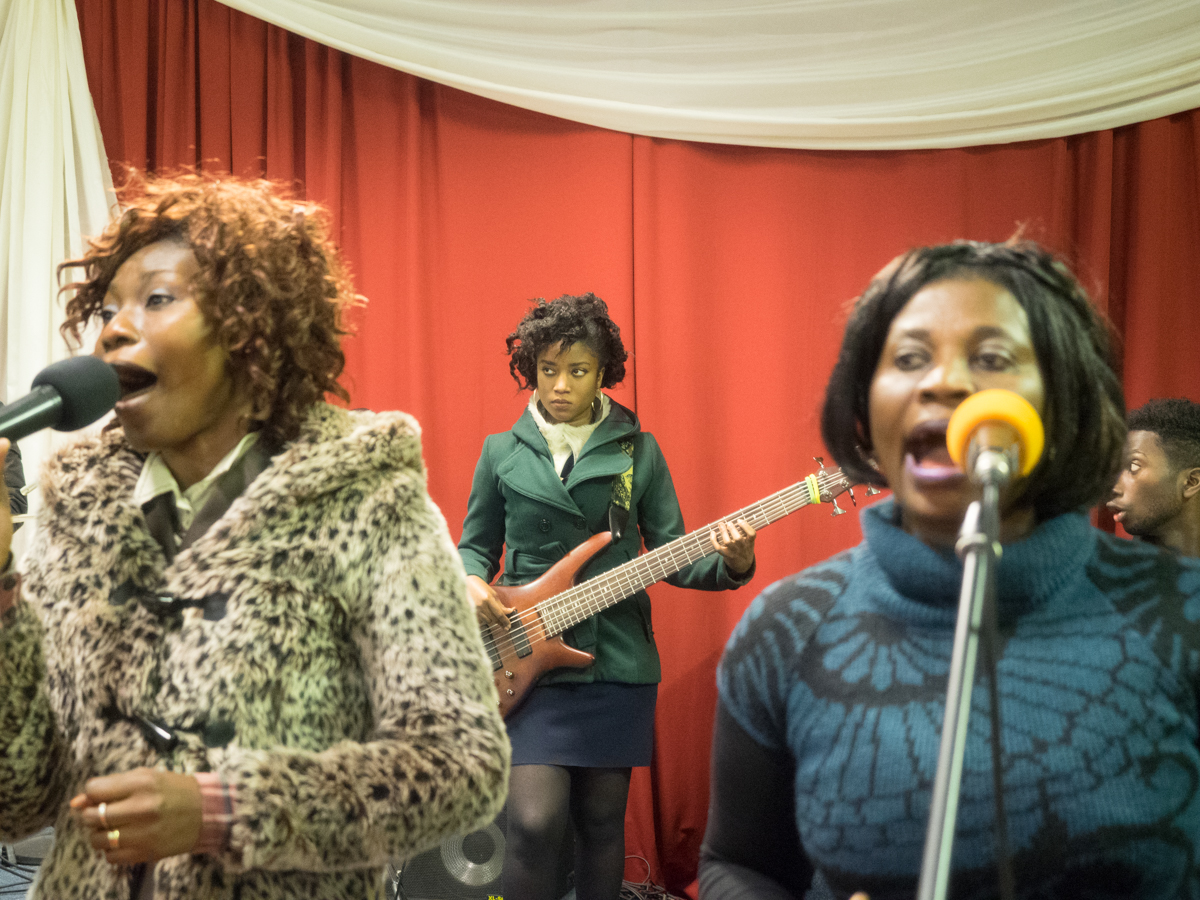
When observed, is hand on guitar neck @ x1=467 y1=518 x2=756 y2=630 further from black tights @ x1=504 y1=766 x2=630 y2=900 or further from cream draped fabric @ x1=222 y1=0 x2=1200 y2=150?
cream draped fabric @ x1=222 y1=0 x2=1200 y2=150

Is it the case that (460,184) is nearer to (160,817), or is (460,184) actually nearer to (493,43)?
(493,43)

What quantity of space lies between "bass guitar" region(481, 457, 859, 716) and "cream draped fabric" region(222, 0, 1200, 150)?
1.58m

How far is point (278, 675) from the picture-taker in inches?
52.1

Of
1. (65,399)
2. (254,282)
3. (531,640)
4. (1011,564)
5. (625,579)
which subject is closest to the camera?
(1011,564)

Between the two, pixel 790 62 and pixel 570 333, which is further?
pixel 790 62

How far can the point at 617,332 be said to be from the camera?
3.47m

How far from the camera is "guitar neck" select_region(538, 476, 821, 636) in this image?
304 centimetres

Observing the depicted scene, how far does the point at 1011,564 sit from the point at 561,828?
198 cm

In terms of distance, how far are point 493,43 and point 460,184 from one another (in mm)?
554

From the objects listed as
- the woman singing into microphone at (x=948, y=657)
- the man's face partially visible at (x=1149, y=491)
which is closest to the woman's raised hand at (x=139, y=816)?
the woman singing into microphone at (x=948, y=657)

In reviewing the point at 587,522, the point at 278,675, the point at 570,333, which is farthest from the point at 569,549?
the point at 278,675

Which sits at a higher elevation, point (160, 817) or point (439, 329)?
point (439, 329)

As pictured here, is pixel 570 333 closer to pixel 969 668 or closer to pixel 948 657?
pixel 948 657

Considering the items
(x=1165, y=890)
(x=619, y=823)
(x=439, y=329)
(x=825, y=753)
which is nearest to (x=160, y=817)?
(x=825, y=753)
